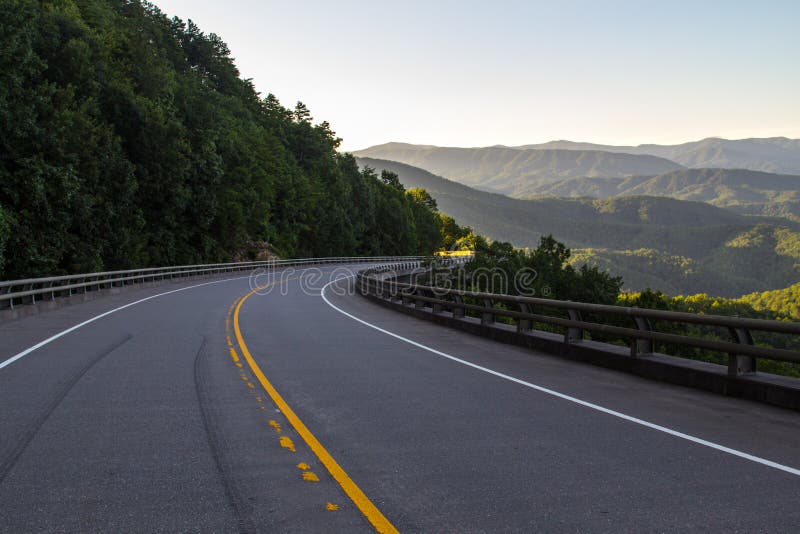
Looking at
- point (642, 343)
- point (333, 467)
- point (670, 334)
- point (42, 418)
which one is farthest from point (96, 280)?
point (333, 467)

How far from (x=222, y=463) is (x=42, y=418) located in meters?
2.84

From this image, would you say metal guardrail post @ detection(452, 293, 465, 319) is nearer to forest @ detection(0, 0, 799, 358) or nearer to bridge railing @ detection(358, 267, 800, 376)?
bridge railing @ detection(358, 267, 800, 376)

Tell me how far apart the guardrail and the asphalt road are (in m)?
10.6

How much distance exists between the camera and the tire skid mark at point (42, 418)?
6035 millimetres

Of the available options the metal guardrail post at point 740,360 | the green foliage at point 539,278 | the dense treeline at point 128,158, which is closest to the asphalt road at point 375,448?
the metal guardrail post at point 740,360

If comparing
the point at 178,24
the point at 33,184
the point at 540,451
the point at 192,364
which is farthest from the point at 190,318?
the point at 178,24

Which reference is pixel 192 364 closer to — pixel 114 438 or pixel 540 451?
pixel 114 438

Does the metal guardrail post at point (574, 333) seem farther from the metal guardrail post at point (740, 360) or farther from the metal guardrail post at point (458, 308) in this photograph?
the metal guardrail post at point (458, 308)

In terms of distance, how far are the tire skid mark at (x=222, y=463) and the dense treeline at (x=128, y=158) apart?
28.8 meters

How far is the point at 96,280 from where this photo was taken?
30.8 m

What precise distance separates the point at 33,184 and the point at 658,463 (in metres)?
39.0

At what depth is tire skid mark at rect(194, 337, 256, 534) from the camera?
4758mm

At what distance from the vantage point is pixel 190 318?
20578 millimetres

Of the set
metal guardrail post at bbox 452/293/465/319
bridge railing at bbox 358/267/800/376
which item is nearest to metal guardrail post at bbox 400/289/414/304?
metal guardrail post at bbox 452/293/465/319
